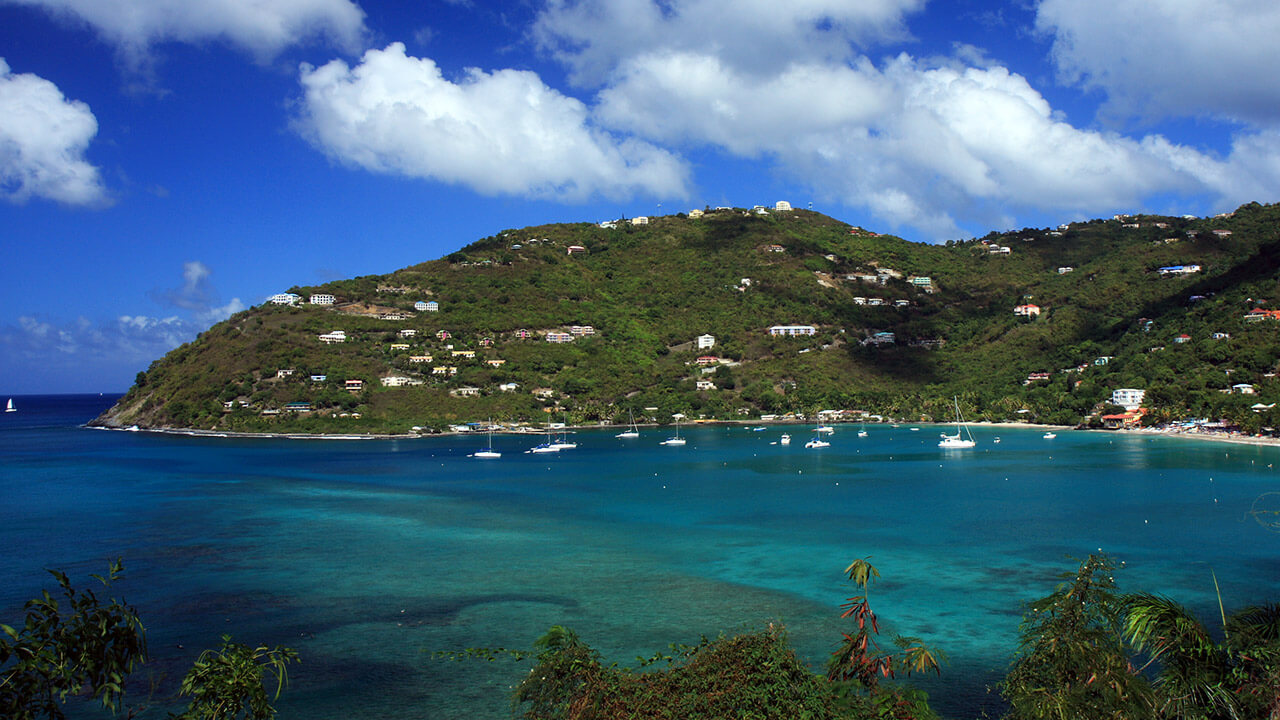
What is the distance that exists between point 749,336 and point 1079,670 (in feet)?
363

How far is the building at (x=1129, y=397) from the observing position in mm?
80375

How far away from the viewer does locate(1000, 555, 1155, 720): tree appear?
9.00 meters

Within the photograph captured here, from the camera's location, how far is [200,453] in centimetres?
6988

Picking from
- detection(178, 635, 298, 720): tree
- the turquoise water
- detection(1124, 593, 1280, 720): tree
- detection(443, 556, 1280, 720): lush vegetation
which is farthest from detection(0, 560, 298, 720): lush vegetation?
the turquoise water

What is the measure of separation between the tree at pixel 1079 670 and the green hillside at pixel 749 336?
67765 mm

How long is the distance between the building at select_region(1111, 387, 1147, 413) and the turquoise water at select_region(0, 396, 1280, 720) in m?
19.5

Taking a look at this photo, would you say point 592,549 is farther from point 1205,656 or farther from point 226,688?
point 226,688

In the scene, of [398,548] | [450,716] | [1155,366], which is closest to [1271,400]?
[1155,366]

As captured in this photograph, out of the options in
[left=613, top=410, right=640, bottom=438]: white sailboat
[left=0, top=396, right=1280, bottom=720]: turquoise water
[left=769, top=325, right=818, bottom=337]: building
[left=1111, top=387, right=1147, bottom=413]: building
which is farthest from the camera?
[left=769, top=325, right=818, bottom=337]: building

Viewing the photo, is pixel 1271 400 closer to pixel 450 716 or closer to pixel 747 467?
pixel 747 467

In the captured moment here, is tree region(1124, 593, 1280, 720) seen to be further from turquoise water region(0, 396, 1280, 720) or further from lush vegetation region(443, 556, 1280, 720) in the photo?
turquoise water region(0, 396, 1280, 720)

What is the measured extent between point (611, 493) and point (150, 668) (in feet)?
97.4

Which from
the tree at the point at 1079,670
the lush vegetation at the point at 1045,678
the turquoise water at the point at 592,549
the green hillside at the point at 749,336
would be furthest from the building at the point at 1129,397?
the lush vegetation at the point at 1045,678

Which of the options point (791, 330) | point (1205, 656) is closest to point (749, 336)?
point (791, 330)
